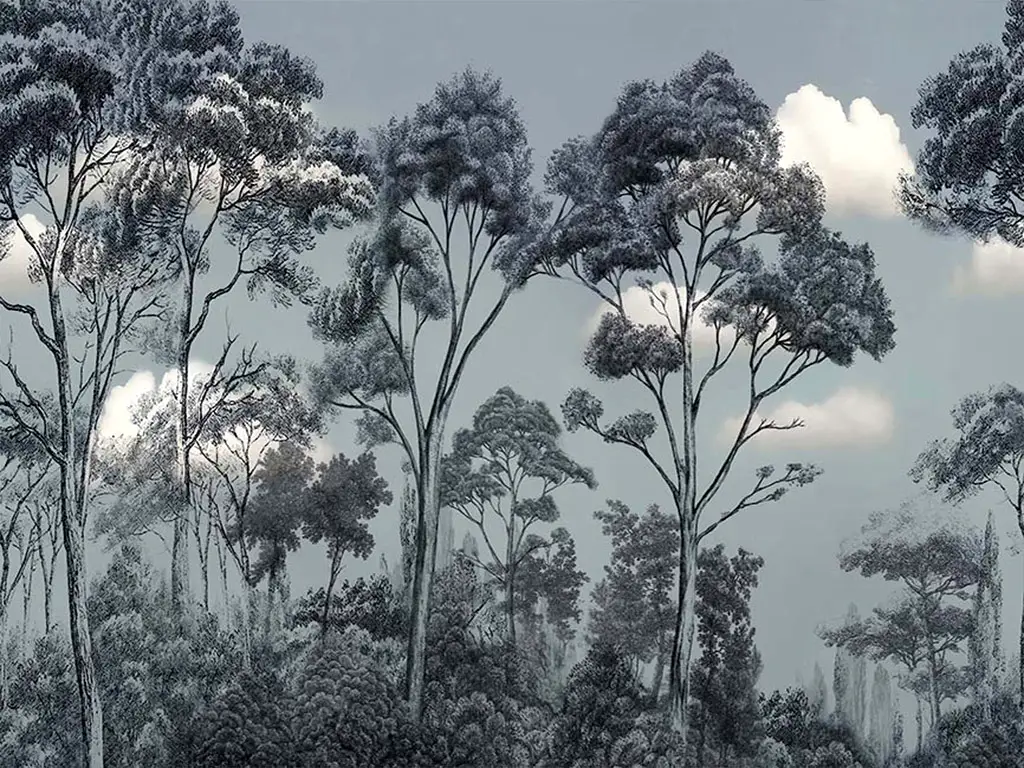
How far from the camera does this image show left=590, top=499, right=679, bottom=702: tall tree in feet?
27.9

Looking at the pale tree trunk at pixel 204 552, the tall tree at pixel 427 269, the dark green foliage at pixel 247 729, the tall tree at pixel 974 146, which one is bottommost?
the dark green foliage at pixel 247 729

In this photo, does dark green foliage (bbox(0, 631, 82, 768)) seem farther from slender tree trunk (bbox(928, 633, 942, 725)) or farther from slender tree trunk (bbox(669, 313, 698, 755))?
slender tree trunk (bbox(928, 633, 942, 725))

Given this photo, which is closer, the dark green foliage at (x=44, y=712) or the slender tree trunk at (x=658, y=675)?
the dark green foliage at (x=44, y=712)

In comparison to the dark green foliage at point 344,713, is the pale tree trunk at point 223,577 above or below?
above

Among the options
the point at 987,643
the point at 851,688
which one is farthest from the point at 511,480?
the point at 987,643

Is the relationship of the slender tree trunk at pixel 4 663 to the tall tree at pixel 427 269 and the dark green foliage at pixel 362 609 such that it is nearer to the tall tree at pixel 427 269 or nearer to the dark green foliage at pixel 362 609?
the dark green foliage at pixel 362 609

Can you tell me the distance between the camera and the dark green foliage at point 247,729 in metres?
8.40

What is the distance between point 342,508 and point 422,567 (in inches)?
25.7

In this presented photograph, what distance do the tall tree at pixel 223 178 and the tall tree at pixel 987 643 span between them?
15.6ft

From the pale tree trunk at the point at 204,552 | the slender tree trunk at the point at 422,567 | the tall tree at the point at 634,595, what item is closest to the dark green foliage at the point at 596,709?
the tall tree at the point at 634,595

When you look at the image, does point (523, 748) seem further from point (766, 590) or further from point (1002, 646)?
point (1002, 646)

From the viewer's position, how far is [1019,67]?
8.52 metres

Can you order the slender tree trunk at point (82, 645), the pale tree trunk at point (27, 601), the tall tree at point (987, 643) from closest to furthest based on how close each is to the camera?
the slender tree trunk at point (82, 645), the tall tree at point (987, 643), the pale tree trunk at point (27, 601)

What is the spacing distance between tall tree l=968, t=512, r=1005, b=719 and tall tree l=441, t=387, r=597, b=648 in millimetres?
2612
